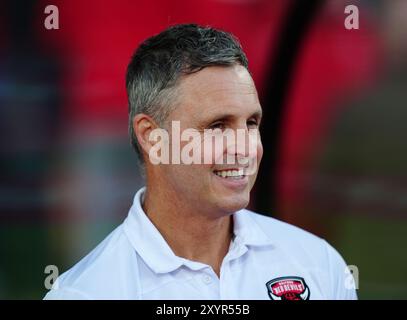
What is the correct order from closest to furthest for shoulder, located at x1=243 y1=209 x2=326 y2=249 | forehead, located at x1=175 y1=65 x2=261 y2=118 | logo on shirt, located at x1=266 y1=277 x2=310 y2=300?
forehead, located at x1=175 y1=65 x2=261 y2=118, logo on shirt, located at x1=266 y1=277 x2=310 y2=300, shoulder, located at x1=243 y1=209 x2=326 y2=249

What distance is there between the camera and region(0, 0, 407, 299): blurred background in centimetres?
255

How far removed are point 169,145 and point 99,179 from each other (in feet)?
3.56

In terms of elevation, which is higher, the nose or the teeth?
the nose

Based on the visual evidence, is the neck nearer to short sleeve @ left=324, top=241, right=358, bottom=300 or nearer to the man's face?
the man's face

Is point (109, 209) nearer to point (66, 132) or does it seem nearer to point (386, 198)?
point (66, 132)

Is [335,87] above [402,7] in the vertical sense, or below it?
below

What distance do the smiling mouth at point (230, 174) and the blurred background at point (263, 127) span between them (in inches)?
43.9

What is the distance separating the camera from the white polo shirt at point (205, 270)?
1.58 metres

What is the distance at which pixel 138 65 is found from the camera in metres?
1.66

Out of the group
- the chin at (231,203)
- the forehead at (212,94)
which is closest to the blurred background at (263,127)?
the forehead at (212,94)

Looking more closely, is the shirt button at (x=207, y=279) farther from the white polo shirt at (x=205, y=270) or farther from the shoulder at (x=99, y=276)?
the shoulder at (x=99, y=276)

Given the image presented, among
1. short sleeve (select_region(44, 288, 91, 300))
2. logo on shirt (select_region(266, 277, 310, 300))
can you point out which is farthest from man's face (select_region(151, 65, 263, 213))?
short sleeve (select_region(44, 288, 91, 300))

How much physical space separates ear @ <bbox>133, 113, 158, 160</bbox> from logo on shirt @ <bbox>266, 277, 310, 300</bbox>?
1.61 ft
